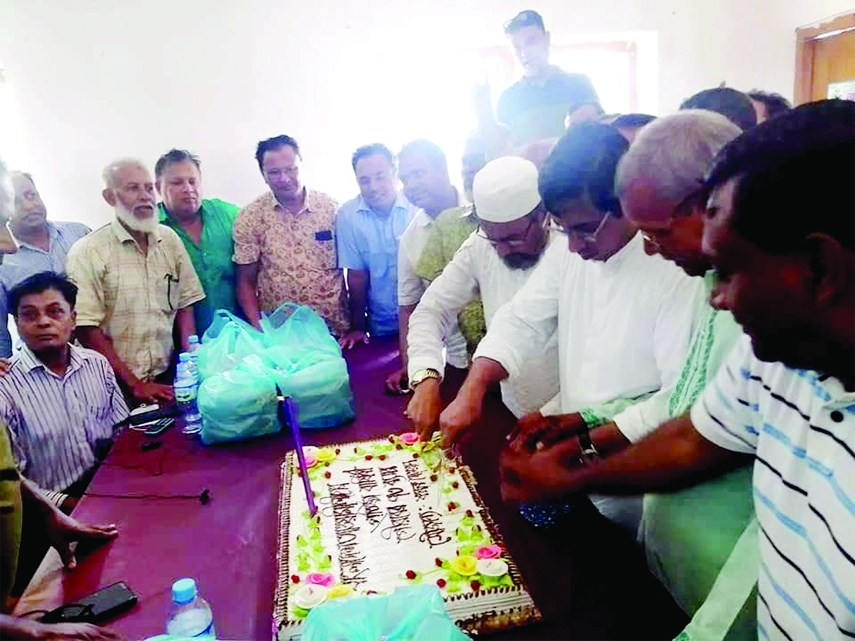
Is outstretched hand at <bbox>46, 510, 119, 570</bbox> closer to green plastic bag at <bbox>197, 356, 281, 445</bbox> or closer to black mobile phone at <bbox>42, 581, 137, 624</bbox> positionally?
black mobile phone at <bbox>42, 581, 137, 624</bbox>

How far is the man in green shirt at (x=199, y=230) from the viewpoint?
10.9 feet

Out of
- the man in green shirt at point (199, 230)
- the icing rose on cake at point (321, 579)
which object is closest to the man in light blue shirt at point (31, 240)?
the man in green shirt at point (199, 230)

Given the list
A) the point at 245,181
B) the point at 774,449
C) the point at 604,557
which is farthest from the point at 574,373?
the point at 245,181

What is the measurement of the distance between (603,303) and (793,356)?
0.80 metres

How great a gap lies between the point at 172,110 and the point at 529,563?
161 inches

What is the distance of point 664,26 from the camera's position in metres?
4.54

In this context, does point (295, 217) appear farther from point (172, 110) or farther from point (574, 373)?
point (574, 373)

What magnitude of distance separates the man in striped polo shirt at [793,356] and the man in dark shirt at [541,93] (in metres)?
3.06

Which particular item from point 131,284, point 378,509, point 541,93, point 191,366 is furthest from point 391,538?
point 541,93

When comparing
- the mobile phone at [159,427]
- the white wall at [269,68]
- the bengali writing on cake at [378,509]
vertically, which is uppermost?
the white wall at [269,68]

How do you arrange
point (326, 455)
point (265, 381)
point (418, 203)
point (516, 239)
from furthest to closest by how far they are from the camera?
point (418, 203)
point (265, 381)
point (516, 239)
point (326, 455)

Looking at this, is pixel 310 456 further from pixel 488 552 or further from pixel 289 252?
pixel 289 252

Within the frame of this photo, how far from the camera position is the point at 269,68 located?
4402mm

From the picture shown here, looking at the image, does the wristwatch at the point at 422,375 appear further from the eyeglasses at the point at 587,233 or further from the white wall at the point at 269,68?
the white wall at the point at 269,68
